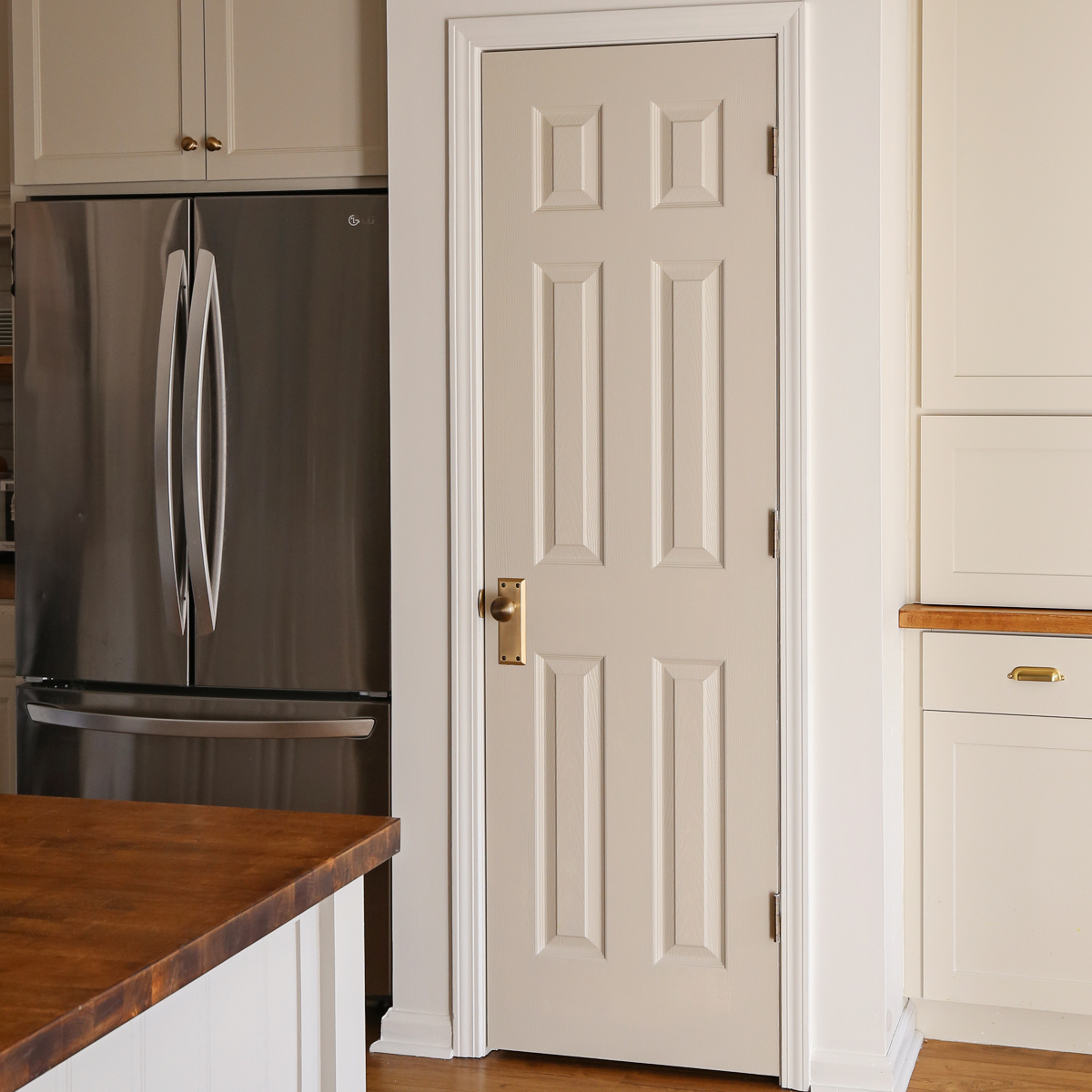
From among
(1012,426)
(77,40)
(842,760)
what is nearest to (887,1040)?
(842,760)

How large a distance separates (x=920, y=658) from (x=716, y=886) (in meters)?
Answer: 0.64

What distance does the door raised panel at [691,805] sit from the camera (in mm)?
2377

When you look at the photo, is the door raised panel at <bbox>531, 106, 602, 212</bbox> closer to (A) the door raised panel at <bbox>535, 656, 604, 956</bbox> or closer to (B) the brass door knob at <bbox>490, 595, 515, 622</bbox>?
(B) the brass door knob at <bbox>490, 595, 515, 622</bbox>

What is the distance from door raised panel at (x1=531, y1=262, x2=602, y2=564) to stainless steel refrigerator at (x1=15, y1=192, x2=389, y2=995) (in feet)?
1.13

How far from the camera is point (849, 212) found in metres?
2.29

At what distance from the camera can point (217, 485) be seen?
2564mm

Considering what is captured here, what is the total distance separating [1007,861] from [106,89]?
2479 millimetres

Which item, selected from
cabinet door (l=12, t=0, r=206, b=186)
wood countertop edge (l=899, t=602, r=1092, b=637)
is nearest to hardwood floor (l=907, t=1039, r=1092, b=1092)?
wood countertop edge (l=899, t=602, r=1092, b=637)

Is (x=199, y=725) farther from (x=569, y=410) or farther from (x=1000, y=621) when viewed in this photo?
(x=1000, y=621)

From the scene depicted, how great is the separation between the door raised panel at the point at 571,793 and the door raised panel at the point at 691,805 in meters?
0.12

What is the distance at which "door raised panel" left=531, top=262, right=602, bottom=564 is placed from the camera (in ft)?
7.89

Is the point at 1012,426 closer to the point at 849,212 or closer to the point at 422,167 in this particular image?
the point at 849,212

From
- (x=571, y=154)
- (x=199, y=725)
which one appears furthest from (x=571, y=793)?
(x=571, y=154)

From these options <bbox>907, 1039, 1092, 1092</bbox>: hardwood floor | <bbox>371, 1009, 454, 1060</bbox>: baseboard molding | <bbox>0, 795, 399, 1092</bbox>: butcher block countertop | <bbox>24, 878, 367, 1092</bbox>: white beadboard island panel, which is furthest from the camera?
<bbox>371, 1009, 454, 1060</bbox>: baseboard molding
